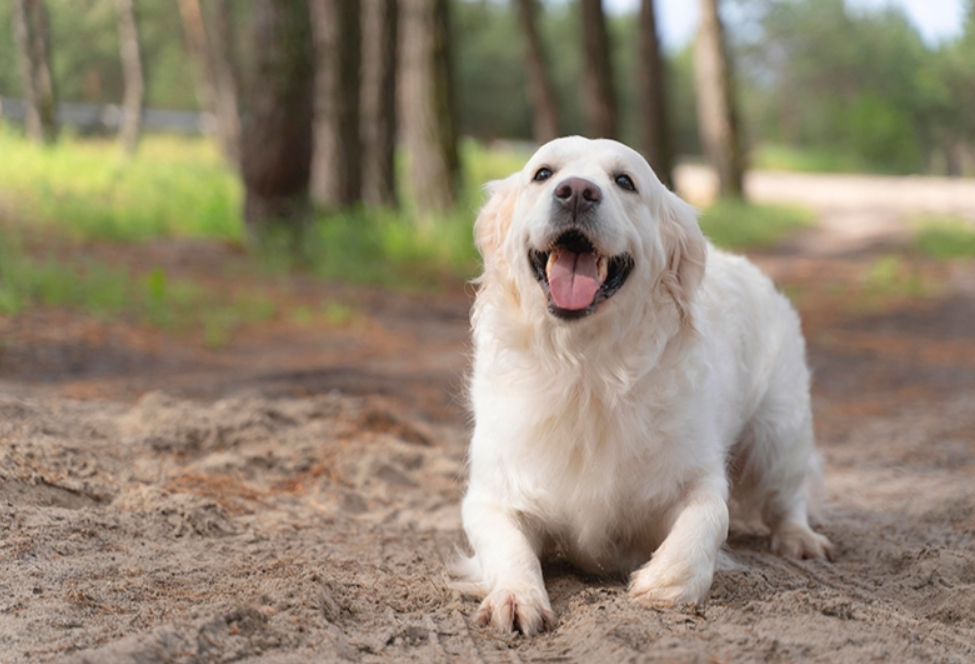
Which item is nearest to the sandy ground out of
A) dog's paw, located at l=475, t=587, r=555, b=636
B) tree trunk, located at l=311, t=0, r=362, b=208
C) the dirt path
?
dog's paw, located at l=475, t=587, r=555, b=636

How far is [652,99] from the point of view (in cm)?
1859

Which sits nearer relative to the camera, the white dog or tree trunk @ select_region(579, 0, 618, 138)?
the white dog

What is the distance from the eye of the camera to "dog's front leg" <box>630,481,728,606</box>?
2824 mm

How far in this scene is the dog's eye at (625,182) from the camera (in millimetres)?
3281

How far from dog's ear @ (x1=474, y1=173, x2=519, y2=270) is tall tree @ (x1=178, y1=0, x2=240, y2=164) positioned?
12310 mm

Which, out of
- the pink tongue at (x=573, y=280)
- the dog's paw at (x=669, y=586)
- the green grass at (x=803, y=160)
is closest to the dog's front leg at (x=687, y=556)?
the dog's paw at (x=669, y=586)

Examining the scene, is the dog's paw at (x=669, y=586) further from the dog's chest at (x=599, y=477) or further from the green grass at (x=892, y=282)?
the green grass at (x=892, y=282)

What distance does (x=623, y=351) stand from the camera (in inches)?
125

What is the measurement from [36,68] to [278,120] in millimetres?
3070

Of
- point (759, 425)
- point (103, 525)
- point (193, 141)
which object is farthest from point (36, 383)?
point (193, 141)

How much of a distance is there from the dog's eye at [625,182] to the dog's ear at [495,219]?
386mm

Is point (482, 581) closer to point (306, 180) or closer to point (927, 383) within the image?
point (927, 383)

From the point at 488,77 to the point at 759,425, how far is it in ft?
128

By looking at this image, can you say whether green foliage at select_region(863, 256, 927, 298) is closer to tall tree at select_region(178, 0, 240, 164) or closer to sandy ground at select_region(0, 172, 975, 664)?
sandy ground at select_region(0, 172, 975, 664)
